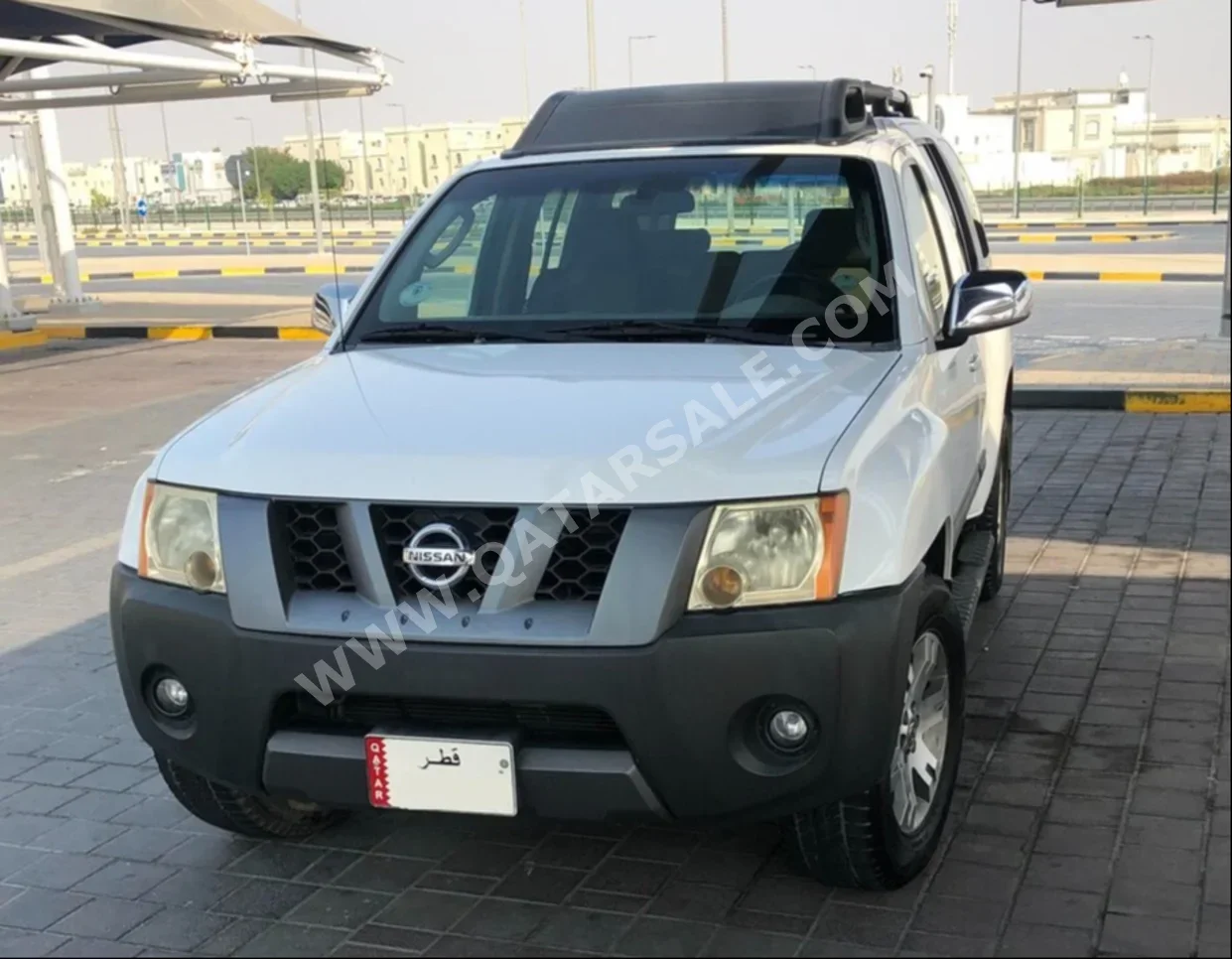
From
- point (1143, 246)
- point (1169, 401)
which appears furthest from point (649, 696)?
point (1143, 246)

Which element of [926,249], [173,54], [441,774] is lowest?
[441,774]

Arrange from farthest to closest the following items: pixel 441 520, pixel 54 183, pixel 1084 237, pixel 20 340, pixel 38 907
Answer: pixel 1084 237 < pixel 54 183 < pixel 20 340 < pixel 38 907 < pixel 441 520

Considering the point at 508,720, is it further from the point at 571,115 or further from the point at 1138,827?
the point at 571,115

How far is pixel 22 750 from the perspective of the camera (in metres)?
4.68

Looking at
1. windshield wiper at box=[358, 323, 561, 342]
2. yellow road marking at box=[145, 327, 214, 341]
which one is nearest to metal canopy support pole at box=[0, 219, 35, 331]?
yellow road marking at box=[145, 327, 214, 341]

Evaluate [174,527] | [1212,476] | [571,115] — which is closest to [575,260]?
[571,115]

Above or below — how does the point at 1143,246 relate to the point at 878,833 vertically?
below

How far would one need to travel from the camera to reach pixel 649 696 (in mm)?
2840

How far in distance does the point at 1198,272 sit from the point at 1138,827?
1862 cm

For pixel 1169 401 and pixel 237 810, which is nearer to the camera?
pixel 237 810

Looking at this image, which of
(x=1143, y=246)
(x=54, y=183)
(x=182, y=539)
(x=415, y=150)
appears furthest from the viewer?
(x=415, y=150)

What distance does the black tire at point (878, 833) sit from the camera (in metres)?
3.20

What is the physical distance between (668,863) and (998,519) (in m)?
2.69

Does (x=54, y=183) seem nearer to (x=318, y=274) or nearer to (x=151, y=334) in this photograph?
(x=151, y=334)
